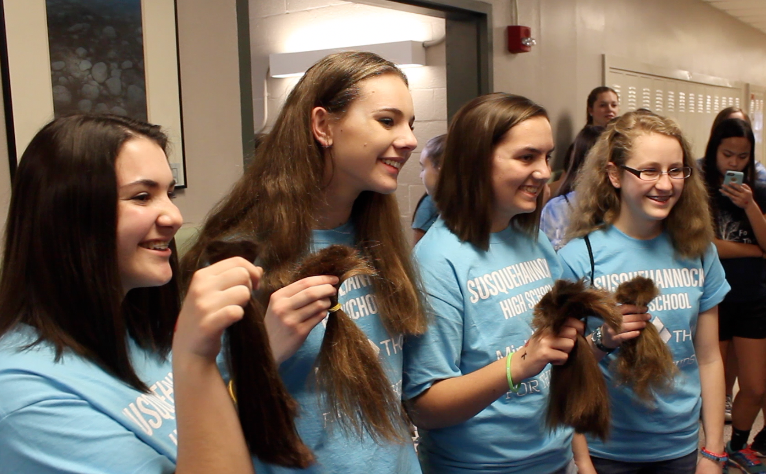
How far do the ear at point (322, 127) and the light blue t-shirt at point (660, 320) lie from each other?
0.97 metres

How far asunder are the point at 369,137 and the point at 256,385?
0.52 metres

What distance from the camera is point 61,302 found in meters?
0.97

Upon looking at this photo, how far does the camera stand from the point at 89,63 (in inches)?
84.0

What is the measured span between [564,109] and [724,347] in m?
2.22

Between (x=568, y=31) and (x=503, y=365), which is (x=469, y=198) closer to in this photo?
(x=503, y=365)

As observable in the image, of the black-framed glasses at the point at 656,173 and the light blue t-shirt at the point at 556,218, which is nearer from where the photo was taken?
the black-framed glasses at the point at 656,173

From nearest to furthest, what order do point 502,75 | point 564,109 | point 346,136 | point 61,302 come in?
point 61,302 → point 346,136 → point 502,75 → point 564,109

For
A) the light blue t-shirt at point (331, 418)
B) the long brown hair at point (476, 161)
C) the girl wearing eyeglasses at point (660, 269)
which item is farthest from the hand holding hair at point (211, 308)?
the girl wearing eyeglasses at point (660, 269)

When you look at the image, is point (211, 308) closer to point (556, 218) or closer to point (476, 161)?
point (476, 161)

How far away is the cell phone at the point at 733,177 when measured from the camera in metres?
3.03

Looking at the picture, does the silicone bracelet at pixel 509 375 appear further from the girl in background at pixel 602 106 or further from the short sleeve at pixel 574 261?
the girl in background at pixel 602 106

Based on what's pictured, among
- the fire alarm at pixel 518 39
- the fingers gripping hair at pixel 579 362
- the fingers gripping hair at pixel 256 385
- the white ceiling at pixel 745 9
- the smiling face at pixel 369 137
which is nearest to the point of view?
the fingers gripping hair at pixel 256 385

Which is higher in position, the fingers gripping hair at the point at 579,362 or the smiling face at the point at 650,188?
the smiling face at the point at 650,188

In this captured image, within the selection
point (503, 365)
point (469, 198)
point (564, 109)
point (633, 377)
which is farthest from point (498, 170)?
point (564, 109)
